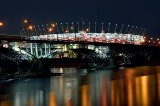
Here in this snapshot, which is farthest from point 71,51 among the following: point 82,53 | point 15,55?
point 15,55

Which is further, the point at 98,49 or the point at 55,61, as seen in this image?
the point at 98,49

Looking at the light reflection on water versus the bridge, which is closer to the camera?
the light reflection on water

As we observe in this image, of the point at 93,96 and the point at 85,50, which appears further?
the point at 85,50

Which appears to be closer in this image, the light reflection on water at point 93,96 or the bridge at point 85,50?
the light reflection on water at point 93,96

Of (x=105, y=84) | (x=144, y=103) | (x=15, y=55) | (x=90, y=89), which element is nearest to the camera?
(x=144, y=103)

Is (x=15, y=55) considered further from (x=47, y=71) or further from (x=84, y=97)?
(x=84, y=97)

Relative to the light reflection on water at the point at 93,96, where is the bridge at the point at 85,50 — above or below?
above

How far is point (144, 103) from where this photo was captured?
2798cm

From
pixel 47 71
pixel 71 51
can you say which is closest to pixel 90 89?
pixel 47 71

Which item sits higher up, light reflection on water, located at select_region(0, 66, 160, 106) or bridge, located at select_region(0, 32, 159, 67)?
bridge, located at select_region(0, 32, 159, 67)

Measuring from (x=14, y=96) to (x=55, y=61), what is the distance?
5071 cm

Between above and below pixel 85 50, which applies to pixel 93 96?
below

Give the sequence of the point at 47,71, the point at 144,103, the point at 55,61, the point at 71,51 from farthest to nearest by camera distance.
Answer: the point at 71,51 < the point at 55,61 < the point at 47,71 < the point at 144,103

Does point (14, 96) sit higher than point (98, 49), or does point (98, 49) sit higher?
point (98, 49)
